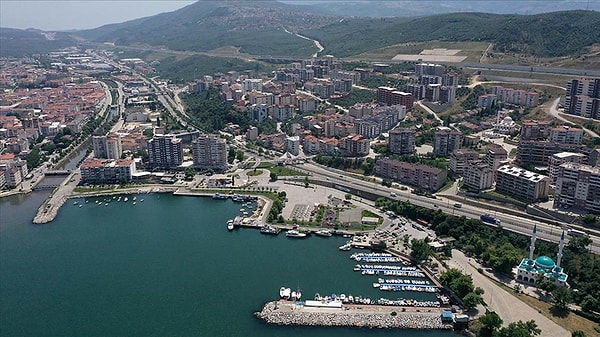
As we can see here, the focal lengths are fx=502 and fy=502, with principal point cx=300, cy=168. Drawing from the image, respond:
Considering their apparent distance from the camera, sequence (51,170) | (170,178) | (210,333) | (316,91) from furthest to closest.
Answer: (316,91)
(51,170)
(170,178)
(210,333)

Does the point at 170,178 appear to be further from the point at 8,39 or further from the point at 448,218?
the point at 8,39

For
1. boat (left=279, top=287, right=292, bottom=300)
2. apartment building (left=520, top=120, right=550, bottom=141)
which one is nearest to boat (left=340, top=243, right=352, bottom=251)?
boat (left=279, top=287, right=292, bottom=300)

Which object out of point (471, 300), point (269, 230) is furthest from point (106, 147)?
point (471, 300)

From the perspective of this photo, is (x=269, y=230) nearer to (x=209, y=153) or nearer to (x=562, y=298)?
(x=209, y=153)

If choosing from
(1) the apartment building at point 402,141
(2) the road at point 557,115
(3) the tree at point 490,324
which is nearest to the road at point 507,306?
(3) the tree at point 490,324

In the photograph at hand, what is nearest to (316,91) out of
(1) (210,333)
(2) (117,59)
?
(1) (210,333)

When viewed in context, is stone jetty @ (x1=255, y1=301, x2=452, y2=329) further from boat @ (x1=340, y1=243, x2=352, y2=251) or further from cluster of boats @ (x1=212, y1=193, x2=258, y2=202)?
cluster of boats @ (x1=212, y1=193, x2=258, y2=202)
